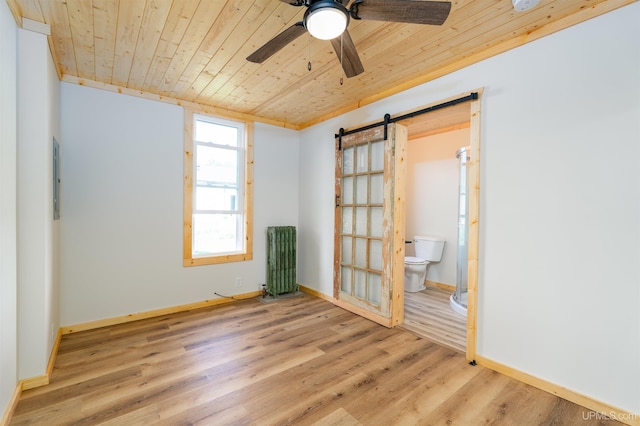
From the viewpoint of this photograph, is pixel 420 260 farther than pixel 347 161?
Yes

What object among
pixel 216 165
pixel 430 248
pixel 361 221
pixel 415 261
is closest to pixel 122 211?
pixel 216 165

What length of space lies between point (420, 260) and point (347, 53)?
335 centimetres

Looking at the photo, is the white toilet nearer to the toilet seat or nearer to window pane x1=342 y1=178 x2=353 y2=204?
the toilet seat

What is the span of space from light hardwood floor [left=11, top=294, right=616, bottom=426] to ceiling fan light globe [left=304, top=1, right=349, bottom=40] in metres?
2.15

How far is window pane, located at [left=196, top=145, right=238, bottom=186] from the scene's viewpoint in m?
3.59

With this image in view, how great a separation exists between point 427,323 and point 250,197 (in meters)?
2.71

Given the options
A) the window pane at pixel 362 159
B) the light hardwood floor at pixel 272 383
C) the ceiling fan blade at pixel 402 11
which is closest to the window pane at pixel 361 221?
the window pane at pixel 362 159

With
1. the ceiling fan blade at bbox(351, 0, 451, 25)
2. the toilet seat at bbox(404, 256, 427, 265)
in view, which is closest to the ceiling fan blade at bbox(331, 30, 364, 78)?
the ceiling fan blade at bbox(351, 0, 451, 25)

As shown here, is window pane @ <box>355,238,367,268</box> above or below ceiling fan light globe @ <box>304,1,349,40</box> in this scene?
below

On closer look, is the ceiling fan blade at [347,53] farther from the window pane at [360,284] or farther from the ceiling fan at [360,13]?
the window pane at [360,284]

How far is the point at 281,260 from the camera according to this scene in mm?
4000

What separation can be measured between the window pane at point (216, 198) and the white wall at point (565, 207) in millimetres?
2911

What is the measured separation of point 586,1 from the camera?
176cm

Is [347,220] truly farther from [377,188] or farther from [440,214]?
[440,214]
